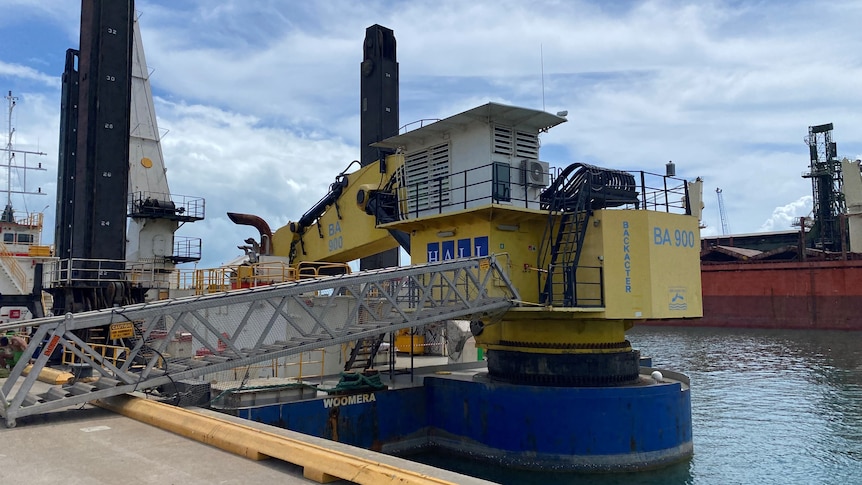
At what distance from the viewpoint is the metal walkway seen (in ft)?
32.8

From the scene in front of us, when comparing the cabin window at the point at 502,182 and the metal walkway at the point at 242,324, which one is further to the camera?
the cabin window at the point at 502,182

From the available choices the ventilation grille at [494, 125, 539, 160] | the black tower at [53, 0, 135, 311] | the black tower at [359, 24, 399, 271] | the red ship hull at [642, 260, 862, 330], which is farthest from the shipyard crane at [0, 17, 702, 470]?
the red ship hull at [642, 260, 862, 330]

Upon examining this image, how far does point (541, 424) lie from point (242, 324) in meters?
8.01

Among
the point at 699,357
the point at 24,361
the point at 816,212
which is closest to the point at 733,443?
the point at 24,361

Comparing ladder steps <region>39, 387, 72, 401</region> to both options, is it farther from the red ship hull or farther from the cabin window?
the red ship hull

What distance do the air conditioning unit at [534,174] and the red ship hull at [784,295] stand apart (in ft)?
139

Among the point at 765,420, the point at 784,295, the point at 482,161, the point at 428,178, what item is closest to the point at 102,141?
the point at 428,178

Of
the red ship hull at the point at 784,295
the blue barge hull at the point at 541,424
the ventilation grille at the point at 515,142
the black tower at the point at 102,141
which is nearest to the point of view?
the blue barge hull at the point at 541,424

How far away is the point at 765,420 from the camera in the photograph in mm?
20797

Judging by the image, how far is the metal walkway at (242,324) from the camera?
32.8 feet

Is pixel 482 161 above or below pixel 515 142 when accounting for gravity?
below

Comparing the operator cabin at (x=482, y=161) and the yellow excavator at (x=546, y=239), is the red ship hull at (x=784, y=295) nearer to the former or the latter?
the yellow excavator at (x=546, y=239)

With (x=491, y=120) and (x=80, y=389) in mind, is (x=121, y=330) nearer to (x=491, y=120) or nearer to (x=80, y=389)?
(x=80, y=389)

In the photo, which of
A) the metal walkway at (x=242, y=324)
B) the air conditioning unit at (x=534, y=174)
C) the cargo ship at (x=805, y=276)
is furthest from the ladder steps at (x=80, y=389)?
the cargo ship at (x=805, y=276)
